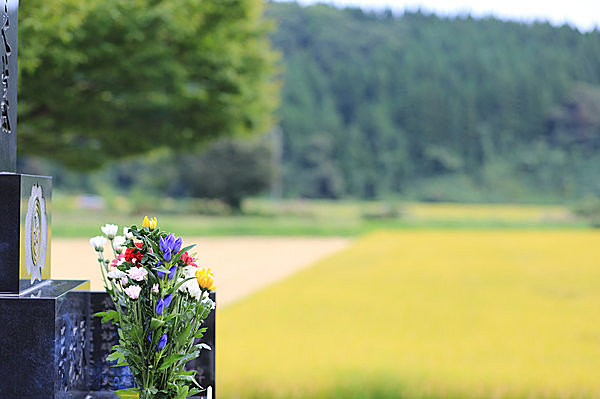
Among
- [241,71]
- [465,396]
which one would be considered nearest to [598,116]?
[241,71]

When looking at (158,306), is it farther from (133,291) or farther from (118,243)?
(118,243)

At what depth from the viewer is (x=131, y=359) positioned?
335 centimetres

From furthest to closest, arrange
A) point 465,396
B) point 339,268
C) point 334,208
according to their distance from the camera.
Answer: point 334,208 < point 339,268 < point 465,396

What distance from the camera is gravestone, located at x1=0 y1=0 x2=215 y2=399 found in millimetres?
3354

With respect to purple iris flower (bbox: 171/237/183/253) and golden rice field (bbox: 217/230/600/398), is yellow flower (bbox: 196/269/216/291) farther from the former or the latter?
golden rice field (bbox: 217/230/600/398)

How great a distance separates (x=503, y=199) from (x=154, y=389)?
55.2m

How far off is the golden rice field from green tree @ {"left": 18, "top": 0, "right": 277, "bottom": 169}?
2.87m

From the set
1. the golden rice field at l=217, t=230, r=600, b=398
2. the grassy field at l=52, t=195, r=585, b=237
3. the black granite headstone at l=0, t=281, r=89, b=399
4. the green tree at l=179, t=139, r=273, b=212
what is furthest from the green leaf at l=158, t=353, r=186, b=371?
the green tree at l=179, t=139, r=273, b=212

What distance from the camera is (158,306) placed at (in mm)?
3256

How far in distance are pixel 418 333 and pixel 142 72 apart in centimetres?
483

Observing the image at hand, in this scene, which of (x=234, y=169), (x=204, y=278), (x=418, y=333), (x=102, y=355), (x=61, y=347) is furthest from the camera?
(x=234, y=169)

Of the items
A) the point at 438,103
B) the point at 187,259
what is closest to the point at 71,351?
the point at 187,259

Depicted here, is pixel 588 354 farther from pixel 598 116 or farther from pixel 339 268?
pixel 598 116

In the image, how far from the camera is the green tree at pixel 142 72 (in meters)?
8.77
